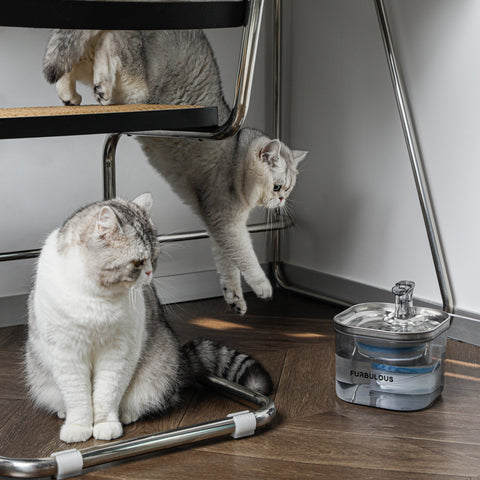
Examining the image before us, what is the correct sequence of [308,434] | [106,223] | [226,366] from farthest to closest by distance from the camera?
[226,366]
[308,434]
[106,223]

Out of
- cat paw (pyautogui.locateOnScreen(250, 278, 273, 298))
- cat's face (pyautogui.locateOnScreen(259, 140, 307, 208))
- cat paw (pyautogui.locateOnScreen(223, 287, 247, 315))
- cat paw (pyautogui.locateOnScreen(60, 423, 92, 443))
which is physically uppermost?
cat's face (pyautogui.locateOnScreen(259, 140, 307, 208))

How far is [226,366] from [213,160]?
0.52m

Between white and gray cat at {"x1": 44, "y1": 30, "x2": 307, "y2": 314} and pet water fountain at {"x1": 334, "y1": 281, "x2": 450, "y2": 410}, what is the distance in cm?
36

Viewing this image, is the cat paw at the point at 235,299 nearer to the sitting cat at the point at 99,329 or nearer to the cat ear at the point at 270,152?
the cat ear at the point at 270,152

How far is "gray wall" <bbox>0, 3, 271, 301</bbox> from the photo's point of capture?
1873 mm

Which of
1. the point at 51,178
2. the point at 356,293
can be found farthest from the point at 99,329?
the point at 356,293

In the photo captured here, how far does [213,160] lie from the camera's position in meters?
1.70

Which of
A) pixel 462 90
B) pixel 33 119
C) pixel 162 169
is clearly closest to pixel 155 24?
pixel 33 119

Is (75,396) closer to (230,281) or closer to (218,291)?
(230,281)

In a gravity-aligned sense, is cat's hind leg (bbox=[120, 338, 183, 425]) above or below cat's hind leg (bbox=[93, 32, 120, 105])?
below

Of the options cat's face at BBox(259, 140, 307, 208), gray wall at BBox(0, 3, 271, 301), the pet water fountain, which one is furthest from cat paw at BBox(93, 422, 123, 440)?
gray wall at BBox(0, 3, 271, 301)

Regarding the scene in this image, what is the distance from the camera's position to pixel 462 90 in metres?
1.71

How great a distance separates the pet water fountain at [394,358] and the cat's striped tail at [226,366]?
15 centimetres

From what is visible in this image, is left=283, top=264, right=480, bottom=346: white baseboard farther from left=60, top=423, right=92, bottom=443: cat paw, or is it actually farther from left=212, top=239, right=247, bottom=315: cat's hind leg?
left=60, top=423, right=92, bottom=443: cat paw
